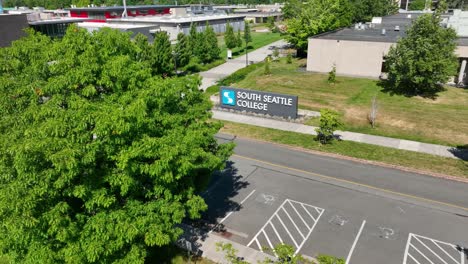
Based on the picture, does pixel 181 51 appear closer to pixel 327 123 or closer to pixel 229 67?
pixel 229 67

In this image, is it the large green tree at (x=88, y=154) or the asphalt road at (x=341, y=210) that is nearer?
the large green tree at (x=88, y=154)

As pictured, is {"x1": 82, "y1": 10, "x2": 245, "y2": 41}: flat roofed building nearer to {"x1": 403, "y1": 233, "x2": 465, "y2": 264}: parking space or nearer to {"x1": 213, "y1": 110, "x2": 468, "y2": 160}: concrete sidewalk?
{"x1": 213, "y1": 110, "x2": 468, "y2": 160}: concrete sidewalk

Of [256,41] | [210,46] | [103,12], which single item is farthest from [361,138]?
[103,12]

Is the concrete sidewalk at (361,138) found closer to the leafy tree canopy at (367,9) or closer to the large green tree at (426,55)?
the large green tree at (426,55)

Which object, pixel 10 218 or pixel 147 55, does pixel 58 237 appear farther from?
pixel 147 55

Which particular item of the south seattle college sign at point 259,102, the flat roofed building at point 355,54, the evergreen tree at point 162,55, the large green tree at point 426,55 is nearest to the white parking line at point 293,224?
the south seattle college sign at point 259,102
